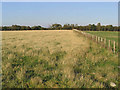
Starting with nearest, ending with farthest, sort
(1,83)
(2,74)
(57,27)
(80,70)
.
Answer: (1,83)
(2,74)
(80,70)
(57,27)

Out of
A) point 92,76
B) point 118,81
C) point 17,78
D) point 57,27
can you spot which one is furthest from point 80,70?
point 57,27

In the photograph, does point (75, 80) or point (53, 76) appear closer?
point (75, 80)

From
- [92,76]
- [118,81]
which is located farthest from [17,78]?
[118,81]

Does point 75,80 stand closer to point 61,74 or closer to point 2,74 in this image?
point 61,74

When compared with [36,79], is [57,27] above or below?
above

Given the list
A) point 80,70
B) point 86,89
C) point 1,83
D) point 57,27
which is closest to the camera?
point 86,89

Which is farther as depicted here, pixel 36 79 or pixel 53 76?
pixel 53 76

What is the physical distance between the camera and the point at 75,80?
448 cm

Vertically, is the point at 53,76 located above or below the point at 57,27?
below

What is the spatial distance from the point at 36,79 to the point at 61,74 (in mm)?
1100

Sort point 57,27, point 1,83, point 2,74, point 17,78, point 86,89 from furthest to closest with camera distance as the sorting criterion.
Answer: point 57,27 < point 2,74 < point 17,78 < point 1,83 < point 86,89

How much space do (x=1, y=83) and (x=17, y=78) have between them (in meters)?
0.58

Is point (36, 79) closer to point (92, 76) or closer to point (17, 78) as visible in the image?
point (17, 78)

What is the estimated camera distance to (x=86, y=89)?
3955 mm
